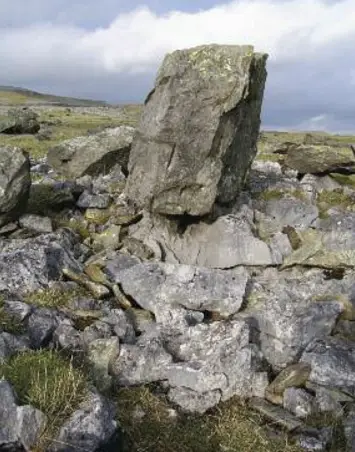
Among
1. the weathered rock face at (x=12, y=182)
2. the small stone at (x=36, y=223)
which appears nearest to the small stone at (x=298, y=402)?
the small stone at (x=36, y=223)

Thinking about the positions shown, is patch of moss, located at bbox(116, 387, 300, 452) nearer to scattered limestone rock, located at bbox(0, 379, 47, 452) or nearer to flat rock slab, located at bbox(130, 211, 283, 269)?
scattered limestone rock, located at bbox(0, 379, 47, 452)

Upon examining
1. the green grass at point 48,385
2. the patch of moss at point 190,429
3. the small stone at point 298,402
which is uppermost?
the green grass at point 48,385

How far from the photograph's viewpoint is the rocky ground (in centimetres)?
1251

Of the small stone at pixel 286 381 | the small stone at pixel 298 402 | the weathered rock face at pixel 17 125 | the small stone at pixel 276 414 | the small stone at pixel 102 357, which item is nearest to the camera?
the small stone at pixel 276 414

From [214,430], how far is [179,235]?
914 centimetres

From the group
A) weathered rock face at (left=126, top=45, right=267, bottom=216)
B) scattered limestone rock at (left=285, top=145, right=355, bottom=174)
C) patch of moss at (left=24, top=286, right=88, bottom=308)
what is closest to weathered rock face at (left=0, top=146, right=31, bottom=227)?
weathered rock face at (left=126, top=45, right=267, bottom=216)

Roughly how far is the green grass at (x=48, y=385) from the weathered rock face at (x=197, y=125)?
30.4ft

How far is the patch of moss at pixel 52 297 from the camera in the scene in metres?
16.3

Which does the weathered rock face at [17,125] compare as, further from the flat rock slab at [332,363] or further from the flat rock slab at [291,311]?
the flat rock slab at [332,363]

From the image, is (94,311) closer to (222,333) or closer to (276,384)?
(222,333)

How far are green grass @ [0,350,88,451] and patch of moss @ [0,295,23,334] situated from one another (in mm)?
1668

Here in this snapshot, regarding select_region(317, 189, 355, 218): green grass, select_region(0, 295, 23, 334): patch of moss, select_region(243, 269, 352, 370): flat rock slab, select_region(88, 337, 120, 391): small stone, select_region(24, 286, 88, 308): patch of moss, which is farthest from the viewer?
select_region(317, 189, 355, 218): green grass

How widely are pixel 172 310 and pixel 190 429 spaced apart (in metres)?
4.38

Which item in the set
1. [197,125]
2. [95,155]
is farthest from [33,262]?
[95,155]
